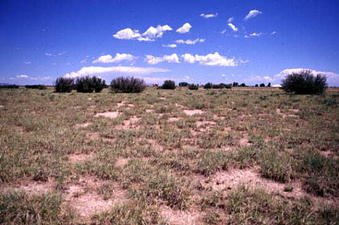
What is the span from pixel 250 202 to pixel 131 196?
1647mm

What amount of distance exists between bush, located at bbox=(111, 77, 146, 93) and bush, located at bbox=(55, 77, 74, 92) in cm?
554

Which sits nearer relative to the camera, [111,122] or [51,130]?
[51,130]

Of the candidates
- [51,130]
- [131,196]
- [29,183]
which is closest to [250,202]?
[131,196]

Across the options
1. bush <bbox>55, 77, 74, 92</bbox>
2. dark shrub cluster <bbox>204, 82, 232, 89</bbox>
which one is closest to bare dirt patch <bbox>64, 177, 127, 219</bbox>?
bush <bbox>55, 77, 74, 92</bbox>

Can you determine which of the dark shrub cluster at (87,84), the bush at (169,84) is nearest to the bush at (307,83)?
the bush at (169,84)

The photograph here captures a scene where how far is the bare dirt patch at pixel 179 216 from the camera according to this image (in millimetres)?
2296

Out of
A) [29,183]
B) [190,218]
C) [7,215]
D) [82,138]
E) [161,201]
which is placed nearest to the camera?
[7,215]

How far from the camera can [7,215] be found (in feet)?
7.14

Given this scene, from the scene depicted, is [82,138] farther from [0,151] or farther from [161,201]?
[161,201]

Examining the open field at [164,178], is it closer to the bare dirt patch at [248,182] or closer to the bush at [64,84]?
the bare dirt patch at [248,182]

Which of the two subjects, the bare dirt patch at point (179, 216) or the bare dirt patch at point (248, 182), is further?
the bare dirt patch at point (248, 182)

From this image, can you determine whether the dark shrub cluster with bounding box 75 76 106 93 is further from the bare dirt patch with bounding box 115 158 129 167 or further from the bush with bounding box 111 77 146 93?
the bare dirt patch with bounding box 115 158 129 167

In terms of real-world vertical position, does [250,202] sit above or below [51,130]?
below

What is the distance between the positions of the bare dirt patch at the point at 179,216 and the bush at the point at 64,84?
25.9 m
